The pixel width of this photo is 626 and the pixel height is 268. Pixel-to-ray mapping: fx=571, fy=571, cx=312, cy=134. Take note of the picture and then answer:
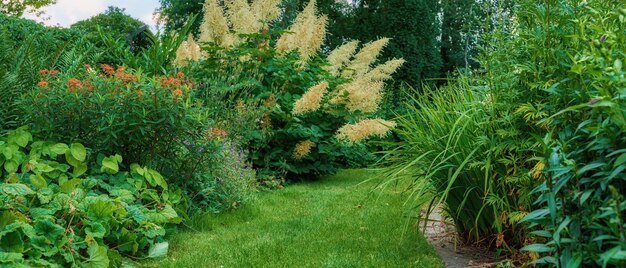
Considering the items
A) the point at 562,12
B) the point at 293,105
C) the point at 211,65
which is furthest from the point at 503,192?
the point at 211,65

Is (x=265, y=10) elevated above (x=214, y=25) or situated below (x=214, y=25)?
above

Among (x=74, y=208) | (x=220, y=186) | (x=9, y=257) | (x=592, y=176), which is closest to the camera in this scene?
(x=592, y=176)

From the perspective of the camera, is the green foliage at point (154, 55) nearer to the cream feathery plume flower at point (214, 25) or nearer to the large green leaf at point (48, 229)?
the cream feathery plume flower at point (214, 25)

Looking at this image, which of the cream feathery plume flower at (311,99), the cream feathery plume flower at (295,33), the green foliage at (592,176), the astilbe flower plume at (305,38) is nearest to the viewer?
the green foliage at (592,176)

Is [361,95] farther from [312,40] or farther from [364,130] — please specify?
[312,40]

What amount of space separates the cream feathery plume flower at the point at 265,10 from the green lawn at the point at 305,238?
320 centimetres

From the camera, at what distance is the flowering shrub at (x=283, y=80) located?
762 centimetres

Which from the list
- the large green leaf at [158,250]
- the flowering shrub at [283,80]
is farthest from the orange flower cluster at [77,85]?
the flowering shrub at [283,80]

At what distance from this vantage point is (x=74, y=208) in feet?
11.1

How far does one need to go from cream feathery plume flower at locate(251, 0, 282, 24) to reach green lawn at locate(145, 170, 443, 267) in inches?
126

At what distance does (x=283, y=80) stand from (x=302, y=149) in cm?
106

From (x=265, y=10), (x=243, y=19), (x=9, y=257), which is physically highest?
(x=265, y=10)

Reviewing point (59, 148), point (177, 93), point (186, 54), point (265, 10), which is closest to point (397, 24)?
point (265, 10)

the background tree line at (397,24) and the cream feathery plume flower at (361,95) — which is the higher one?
the background tree line at (397,24)
